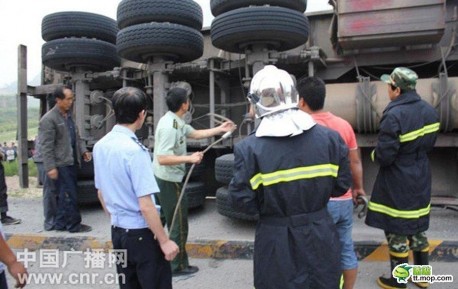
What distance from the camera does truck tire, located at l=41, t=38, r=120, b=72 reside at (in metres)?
5.67

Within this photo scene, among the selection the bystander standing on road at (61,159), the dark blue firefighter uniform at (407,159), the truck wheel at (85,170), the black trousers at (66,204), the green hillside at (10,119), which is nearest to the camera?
the dark blue firefighter uniform at (407,159)

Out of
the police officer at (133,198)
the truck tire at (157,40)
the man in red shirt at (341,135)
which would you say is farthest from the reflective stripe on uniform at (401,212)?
the truck tire at (157,40)

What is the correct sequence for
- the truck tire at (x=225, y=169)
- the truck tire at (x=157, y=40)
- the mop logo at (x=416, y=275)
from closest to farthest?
the mop logo at (x=416, y=275) → the truck tire at (x=225, y=169) → the truck tire at (x=157, y=40)

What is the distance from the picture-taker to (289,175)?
1815 millimetres

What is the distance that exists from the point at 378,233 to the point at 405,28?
2.27 metres

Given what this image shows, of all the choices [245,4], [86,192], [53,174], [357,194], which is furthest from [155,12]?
[357,194]

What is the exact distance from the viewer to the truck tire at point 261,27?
171 inches

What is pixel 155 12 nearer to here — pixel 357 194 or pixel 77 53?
pixel 77 53

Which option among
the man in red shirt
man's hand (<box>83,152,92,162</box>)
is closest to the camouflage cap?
the man in red shirt

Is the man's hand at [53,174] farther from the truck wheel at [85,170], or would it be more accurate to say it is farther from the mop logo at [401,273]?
the mop logo at [401,273]

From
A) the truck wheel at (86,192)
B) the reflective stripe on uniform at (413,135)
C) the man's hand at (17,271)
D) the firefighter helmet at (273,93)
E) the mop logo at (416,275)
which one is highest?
the firefighter helmet at (273,93)

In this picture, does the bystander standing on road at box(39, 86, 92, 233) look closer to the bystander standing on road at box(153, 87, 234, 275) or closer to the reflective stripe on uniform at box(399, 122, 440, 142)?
the bystander standing on road at box(153, 87, 234, 275)

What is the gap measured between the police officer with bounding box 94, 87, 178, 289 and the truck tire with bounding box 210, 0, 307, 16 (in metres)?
2.71

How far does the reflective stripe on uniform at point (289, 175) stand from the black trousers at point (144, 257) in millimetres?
740
